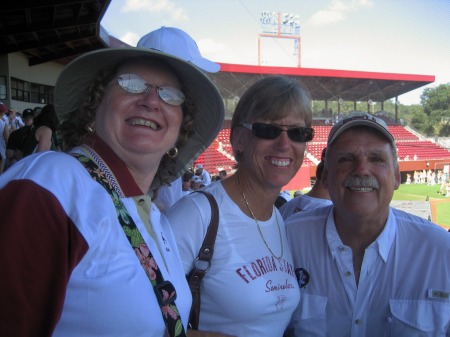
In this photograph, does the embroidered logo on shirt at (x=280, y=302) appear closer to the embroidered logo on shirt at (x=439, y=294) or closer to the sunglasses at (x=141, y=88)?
the embroidered logo on shirt at (x=439, y=294)

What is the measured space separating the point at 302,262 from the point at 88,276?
4.66 feet

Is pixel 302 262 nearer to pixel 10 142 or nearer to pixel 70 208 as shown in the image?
pixel 70 208

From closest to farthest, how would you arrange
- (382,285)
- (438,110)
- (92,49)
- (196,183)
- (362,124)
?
(382,285), (362,124), (196,183), (92,49), (438,110)

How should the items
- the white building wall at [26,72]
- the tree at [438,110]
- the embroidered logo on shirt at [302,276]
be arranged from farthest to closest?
the tree at [438,110]
the white building wall at [26,72]
the embroidered logo on shirt at [302,276]

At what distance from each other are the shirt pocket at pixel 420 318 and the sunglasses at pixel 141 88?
1461 millimetres

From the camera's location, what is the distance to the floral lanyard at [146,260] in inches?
46.0

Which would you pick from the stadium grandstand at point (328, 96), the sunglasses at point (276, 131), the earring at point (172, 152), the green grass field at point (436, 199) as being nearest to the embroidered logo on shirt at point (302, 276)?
the sunglasses at point (276, 131)

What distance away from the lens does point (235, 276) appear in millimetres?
1776

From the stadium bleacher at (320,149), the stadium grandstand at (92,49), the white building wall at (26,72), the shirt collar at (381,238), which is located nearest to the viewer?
the shirt collar at (381,238)

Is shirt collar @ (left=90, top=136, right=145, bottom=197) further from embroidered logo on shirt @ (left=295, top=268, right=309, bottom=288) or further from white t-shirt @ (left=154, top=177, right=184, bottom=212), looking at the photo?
white t-shirt @ (left=154, top=177, right=184, bottom=212)

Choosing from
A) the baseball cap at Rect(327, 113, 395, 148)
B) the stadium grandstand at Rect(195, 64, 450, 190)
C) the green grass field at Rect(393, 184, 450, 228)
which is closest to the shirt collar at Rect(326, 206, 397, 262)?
the baseball cap at Rect(327, 113, 395, 148)

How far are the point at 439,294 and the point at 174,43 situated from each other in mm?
1711

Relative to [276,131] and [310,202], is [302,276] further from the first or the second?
[310,202]

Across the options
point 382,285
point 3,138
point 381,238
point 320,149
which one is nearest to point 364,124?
point 381,238
